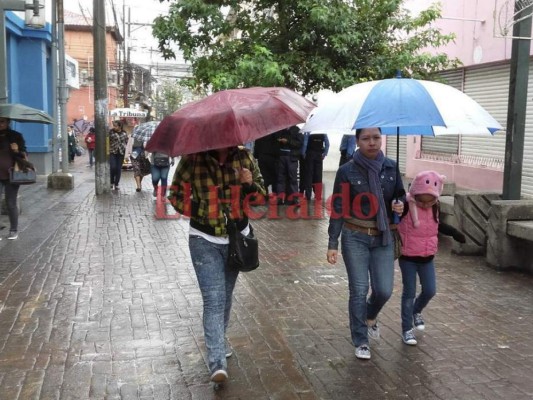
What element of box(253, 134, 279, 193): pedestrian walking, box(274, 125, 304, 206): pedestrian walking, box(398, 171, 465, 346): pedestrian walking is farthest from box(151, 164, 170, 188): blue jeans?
box(398, 171, 465, 346): pedestrian walking

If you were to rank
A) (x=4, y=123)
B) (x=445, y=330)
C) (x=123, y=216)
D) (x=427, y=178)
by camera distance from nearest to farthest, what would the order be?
(x=427, y=178), (x=445, y=330), (x=4, y=123), (x=123, y=216)

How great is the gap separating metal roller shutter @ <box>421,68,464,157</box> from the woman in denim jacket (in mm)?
11246

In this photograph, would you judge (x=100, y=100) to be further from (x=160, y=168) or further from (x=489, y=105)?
(x=489, y=105)

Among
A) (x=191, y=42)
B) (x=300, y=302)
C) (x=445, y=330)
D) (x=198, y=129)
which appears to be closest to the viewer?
(x=198, y=129)

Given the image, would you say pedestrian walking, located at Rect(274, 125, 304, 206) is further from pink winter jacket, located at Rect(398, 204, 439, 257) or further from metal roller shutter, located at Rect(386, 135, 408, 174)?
metal roller shutter, located at Rect(386, 135, 408, 174)

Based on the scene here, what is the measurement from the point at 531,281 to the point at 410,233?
2.69 metres

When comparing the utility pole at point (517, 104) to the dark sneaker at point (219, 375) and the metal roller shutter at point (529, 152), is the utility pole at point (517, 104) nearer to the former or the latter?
the dark sneaker at point (219, 375)

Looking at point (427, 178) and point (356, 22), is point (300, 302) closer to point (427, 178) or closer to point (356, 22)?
point (427, 178)

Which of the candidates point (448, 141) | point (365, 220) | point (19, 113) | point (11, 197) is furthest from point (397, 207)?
point (448, 141)

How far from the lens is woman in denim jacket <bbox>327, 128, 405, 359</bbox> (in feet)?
13.7

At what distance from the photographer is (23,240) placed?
8.34 m

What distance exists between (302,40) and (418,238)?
26.2ft

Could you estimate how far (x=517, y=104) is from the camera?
718cm

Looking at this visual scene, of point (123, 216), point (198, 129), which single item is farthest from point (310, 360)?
point (123, 216)
